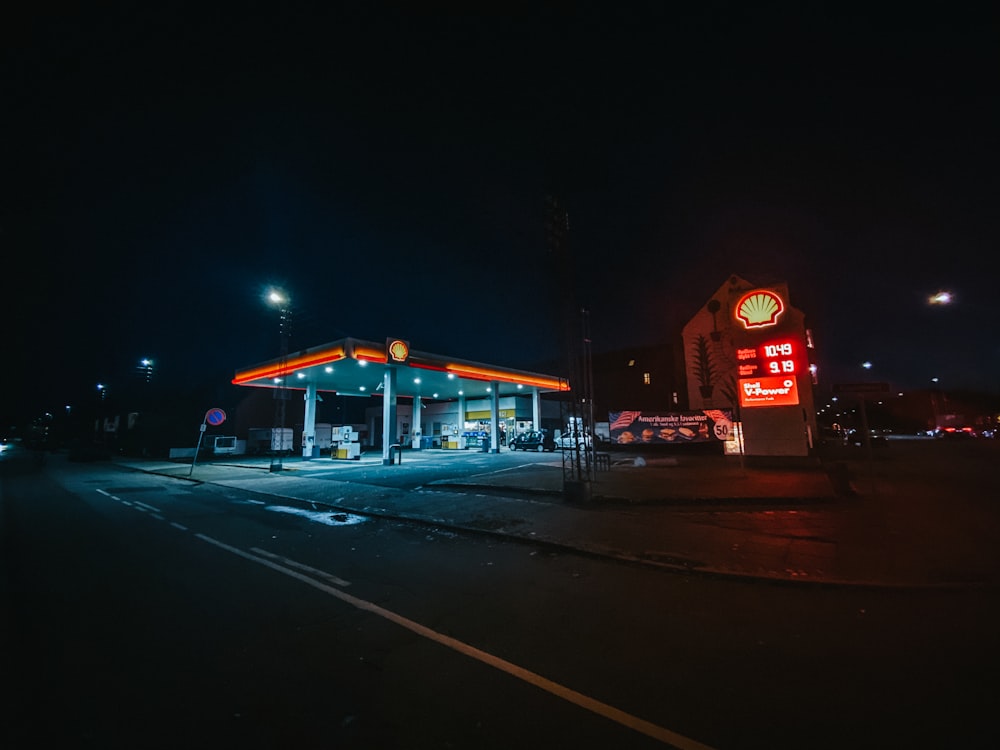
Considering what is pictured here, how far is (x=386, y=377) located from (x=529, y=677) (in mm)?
22711

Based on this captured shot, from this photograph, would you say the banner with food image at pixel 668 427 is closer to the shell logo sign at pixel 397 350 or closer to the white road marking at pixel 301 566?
the shell logo sign at pixel 397 350

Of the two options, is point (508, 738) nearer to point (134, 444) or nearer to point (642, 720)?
point (642, 720)

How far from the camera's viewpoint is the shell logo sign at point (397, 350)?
21.6 m

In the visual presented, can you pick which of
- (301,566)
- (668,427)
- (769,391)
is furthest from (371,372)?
(769,391)

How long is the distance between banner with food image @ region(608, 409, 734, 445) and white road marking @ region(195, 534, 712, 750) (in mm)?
18981

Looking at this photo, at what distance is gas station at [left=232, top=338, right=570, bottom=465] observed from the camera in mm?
21953

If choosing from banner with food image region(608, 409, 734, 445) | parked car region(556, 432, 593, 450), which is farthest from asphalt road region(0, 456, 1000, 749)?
banner with food image region(608, 409, 734, 445)

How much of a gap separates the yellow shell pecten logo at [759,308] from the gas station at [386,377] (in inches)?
374

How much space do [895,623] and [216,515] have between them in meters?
13.4

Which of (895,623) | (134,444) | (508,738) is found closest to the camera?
(508,738)

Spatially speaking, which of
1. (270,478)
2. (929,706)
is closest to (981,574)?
(929,706)

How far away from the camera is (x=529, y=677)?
3430 millimetres

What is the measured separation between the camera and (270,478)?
60.2 feet

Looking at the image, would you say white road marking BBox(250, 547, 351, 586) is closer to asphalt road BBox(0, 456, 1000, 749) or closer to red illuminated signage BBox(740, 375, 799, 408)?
asphalt road BBox(0, 456, 1000, 749)
